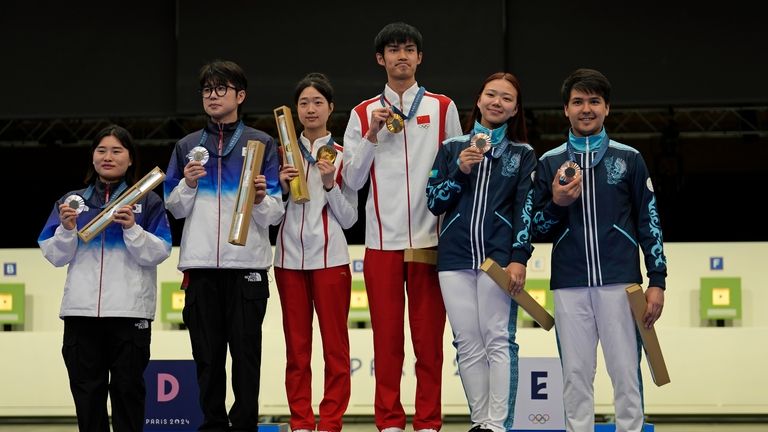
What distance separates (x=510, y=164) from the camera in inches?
179

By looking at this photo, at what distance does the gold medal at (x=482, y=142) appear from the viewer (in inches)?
173

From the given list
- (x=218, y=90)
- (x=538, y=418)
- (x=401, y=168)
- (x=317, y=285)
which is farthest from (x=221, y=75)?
(x=538, y=418)

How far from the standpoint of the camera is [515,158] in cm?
456

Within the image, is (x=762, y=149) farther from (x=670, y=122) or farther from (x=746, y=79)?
(x=746, y=79)

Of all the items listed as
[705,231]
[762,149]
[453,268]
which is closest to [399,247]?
[453,268]

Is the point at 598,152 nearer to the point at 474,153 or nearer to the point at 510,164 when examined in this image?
the point at 510,164

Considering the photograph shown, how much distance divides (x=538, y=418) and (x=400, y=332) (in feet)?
6.16

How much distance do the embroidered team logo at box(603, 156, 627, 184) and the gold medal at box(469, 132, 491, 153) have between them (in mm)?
577

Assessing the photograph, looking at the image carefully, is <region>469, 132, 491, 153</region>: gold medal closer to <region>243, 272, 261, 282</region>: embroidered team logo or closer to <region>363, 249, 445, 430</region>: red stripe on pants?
<region>363, 249, 445, 430</region>: red stripe on pants

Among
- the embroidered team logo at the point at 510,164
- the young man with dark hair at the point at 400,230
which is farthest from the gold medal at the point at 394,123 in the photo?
the embroidered team logo at the point at 510,164

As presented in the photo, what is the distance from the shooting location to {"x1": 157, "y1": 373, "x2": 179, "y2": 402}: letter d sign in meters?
6.14

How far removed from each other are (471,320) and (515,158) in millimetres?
791

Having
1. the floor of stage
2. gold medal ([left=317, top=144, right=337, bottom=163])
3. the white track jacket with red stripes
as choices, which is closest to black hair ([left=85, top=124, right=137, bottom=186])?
gold medal ([left=317, top=144, right=337, bottom=163])

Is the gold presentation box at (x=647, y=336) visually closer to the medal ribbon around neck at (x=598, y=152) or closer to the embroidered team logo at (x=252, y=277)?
the medal ribbon around neck at (x=598, y=152)
